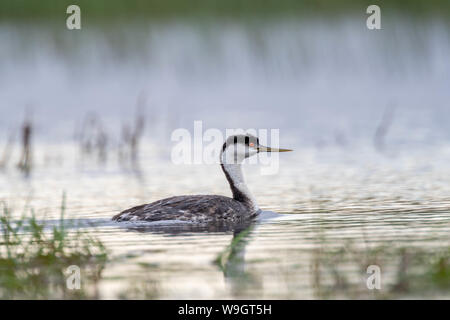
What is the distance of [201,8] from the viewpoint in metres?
26.4

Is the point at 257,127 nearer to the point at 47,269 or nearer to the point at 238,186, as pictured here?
the point at 238,186

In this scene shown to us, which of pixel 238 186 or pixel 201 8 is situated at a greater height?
pixel 201 8

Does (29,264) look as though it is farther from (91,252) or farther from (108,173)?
(108,173)

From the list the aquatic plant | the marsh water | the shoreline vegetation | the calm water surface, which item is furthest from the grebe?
the shoreline vegetation

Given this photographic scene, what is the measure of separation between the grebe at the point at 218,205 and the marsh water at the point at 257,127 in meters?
0.42

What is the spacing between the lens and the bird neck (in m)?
12.3

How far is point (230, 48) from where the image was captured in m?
25.2

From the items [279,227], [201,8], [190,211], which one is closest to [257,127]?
[201,8]

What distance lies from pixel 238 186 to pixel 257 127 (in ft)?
22.8

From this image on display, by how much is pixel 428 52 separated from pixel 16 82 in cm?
951

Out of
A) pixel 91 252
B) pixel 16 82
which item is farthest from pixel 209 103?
pixel 91 252

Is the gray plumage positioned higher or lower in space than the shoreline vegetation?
lower

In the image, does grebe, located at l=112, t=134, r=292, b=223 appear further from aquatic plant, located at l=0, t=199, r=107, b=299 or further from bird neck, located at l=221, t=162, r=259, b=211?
aquatic plant, located at l=0, t=199, r=107, b=299

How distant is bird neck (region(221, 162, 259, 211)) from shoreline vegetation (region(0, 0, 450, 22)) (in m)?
13.1
